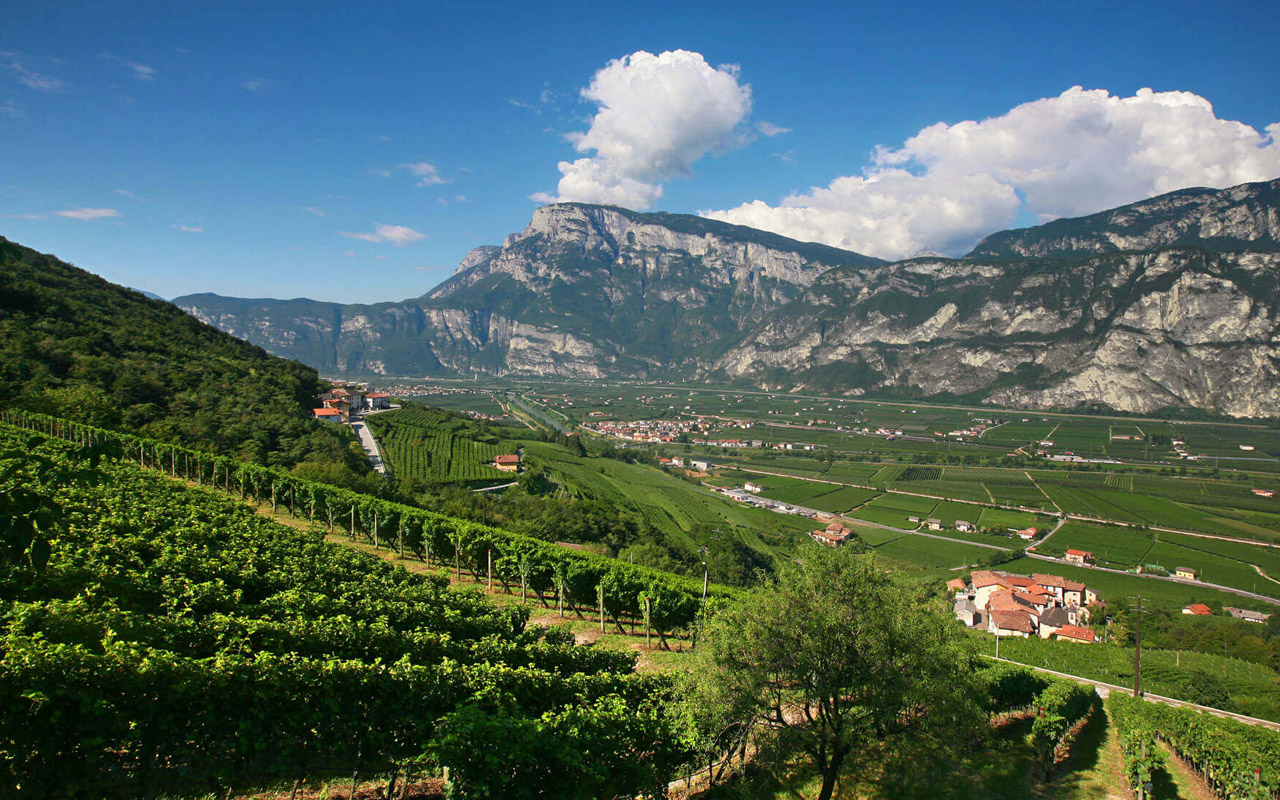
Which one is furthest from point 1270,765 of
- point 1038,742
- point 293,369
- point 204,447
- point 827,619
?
point 293,369

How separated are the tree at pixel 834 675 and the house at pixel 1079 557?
70.3 m

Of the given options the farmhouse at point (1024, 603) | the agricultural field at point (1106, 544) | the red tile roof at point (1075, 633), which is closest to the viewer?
the red tile roof at point (1075, 633)

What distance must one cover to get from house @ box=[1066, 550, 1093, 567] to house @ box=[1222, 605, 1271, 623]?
13.4 metres

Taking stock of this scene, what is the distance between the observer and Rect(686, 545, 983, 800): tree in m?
12.5

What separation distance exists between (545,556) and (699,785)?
17.6 metres

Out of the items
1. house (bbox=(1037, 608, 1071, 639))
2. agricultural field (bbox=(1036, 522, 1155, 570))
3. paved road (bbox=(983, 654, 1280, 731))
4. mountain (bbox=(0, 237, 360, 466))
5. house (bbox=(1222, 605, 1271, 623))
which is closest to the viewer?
A: paved road (bbox=(983, 654, 1280, 731))

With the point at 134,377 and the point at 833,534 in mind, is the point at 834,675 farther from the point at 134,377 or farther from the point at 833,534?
the point at 833,534

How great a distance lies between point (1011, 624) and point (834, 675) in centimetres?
5022

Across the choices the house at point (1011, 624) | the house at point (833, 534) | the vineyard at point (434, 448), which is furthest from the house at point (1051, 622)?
the vineyard at point (434, 448)

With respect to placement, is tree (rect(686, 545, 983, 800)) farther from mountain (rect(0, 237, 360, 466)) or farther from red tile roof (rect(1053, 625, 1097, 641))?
mountain (rect(0, 237, 360, 466))

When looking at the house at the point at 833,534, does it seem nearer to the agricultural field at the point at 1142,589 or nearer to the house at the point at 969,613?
the house at the point at 969,613

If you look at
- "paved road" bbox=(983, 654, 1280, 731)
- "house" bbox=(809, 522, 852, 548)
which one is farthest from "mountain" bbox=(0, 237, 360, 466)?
"paved road" bbox=(983, 654, 1280, 731)

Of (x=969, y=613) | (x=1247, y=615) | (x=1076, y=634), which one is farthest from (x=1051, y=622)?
(x=1247, y=615)

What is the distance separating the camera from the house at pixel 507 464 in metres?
71.4
